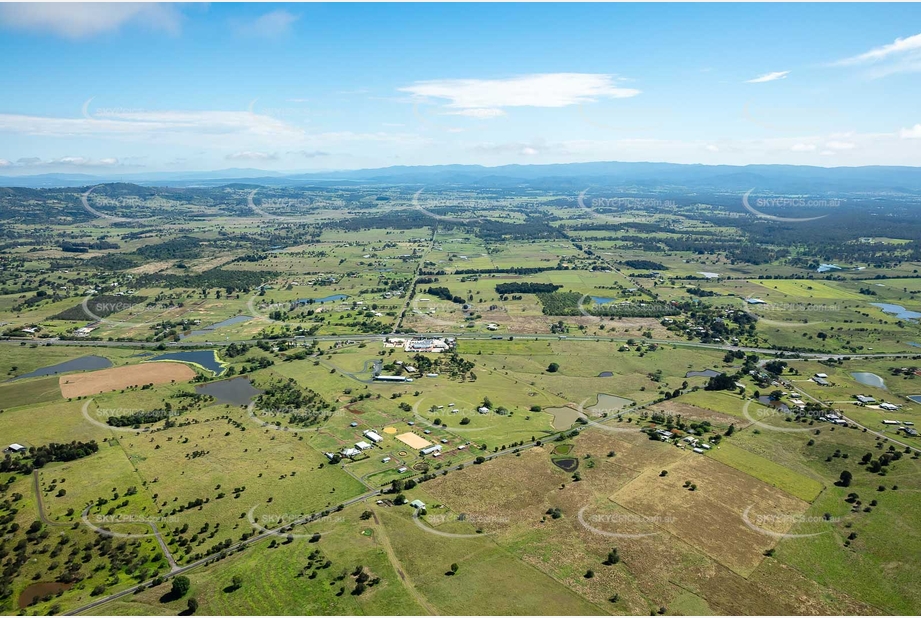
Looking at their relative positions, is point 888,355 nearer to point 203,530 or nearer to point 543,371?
point 543,371

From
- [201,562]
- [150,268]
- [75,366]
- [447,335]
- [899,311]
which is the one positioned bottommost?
[201,562]

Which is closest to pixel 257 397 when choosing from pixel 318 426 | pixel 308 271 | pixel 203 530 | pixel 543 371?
pixel 318 426

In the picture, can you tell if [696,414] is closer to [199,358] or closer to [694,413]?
[694,413]

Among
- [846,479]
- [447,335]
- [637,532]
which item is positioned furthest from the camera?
[447,335]

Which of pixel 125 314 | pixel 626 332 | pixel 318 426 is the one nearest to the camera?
pixel 318 426

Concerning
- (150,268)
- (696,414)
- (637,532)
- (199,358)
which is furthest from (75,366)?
(696,414)

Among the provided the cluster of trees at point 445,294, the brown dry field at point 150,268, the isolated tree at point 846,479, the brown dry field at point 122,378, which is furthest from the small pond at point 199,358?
the isolated tree at point 846,479

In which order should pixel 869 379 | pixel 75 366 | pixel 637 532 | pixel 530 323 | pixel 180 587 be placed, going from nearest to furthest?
pixel 180 587 < pixel 637 532 < pixel 869 379 < pixel 75 366 < pixel 530 323
